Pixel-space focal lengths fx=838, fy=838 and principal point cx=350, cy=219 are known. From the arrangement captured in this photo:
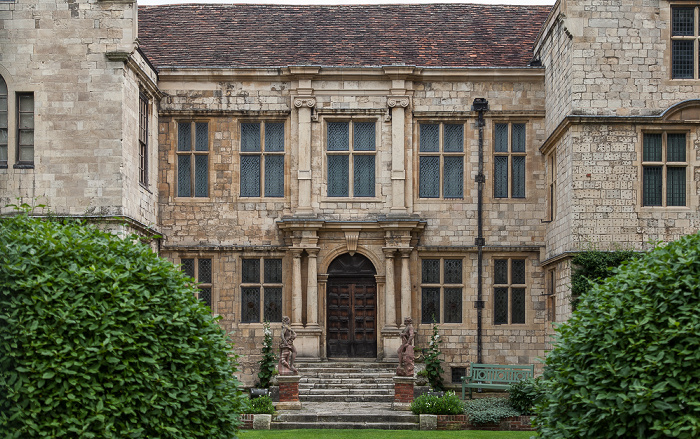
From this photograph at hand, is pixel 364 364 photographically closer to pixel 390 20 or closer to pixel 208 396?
pixel 390 20

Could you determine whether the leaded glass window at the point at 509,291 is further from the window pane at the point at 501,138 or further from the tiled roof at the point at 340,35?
the tiled roof at the point at 340,35

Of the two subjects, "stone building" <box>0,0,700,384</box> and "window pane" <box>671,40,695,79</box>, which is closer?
"window pane" <box>671,40,695,79</box>

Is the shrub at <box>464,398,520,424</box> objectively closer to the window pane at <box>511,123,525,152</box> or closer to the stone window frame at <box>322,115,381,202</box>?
the stone window frame at <box>322,115,381,202</box>

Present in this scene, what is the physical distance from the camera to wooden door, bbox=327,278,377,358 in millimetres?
18969

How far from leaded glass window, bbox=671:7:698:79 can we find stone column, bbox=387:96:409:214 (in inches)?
223

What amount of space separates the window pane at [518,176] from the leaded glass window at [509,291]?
Result: 154 cm

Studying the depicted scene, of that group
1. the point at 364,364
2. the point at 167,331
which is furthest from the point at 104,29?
the point at 167,331

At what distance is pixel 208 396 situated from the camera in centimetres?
762

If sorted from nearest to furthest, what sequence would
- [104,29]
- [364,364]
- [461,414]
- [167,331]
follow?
[167,331], [461,414], [104,29], [364,364]

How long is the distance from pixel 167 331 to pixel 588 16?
12.0m

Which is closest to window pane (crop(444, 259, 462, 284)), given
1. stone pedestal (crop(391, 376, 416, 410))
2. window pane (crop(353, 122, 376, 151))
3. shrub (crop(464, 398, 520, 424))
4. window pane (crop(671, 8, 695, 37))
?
window pane (crop(353, 122, 376, 151))

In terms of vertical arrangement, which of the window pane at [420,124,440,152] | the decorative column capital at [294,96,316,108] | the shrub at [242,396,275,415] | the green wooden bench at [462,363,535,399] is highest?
the decorative column capital at [294,96,316,108]

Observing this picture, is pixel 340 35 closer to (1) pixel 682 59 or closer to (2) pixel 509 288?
(2) pixel 509 288

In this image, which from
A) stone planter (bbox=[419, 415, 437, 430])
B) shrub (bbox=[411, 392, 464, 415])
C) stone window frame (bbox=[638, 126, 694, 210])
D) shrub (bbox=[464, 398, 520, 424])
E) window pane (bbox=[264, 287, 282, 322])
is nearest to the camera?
shrub (bbox=[464, 398, 520, 424])
